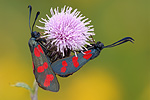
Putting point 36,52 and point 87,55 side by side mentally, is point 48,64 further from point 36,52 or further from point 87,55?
point 87,55

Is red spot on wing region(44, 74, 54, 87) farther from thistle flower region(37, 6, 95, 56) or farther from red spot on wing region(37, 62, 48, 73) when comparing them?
thistle flower region(37, 6, 95, 56)

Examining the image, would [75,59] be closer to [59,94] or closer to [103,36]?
[59,94]

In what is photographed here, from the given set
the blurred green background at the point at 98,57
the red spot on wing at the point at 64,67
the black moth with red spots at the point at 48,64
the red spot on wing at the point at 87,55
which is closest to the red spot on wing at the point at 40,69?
the black moth with red spots at the point at 48,64

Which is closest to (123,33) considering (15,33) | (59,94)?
(59,94)

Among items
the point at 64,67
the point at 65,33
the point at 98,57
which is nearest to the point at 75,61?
the point at 64,67

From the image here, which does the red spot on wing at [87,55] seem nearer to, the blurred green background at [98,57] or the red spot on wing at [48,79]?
the red spot on wing at [48,79]

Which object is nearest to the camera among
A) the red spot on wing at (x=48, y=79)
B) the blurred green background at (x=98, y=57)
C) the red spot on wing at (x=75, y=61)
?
the red spot on wing at (x=48, y=79)

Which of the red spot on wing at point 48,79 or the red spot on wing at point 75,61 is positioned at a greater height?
the red spot on wing at point 75,61

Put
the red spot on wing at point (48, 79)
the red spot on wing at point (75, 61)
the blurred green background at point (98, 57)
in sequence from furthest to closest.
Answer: the blurred green background at point (98, 57), the red spot on wing at point (75, 61), the red spot on wing at point (48, 79)

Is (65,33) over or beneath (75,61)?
over
